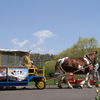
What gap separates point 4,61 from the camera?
11578 millimetres

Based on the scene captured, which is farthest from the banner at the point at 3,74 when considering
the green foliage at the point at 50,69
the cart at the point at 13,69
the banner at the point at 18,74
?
the green foliage at the point at 50,69

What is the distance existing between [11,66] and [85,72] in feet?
16.6

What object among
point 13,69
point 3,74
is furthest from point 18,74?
point 3,74

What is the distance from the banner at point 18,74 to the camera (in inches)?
456

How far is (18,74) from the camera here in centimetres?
1167

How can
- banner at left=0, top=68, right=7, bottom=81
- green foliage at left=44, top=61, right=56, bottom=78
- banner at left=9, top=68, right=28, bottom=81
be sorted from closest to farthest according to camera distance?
banner at left=0, top=68, right=7, bottom=81 → banner at left=9, top=68, right=28, bottom=81 → green foliage at left=44, top=61, right=56, bottom=78

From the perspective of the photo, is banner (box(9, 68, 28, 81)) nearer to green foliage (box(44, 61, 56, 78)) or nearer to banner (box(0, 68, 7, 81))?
banner (box(0, 68, 7, 81))

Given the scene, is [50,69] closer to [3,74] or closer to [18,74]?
[18,74]

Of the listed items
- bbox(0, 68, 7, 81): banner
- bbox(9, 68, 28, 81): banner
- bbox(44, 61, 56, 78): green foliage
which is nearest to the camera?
bbox(0, 68, 7, 81): banner

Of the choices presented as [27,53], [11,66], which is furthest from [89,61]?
[11,66]

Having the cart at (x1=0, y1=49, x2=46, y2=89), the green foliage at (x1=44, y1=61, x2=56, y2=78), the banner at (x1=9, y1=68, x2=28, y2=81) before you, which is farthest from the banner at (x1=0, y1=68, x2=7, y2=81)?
the green foliage at (x1=44, y1=61, x2=56, y2=78)

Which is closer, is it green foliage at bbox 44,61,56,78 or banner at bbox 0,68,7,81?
banner at bbox 0,68,7,81

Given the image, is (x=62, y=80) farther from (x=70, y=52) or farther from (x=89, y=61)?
(x=70, y=52)

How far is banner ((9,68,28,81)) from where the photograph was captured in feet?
38.0
